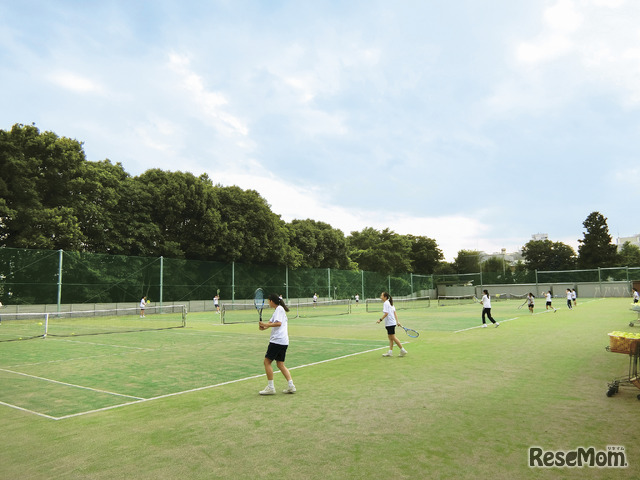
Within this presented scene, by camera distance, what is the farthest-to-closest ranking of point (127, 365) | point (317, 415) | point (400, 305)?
point (400, 305) < point (127, 365) < point (317, 415)

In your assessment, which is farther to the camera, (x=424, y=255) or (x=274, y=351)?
(x=424, y=255)

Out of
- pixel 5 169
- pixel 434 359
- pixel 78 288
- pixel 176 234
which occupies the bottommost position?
pixel 434 359

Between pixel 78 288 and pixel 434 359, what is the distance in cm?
2774

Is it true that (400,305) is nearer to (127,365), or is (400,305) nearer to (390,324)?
(390,324)

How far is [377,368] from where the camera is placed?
1041cm

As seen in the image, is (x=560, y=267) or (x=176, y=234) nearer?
(x=176, y=234)

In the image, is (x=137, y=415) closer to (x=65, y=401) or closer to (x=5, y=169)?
(x=65, y=401)

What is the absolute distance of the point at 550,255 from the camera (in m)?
96.9

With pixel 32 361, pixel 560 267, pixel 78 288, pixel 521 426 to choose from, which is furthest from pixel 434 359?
pixel 560 267

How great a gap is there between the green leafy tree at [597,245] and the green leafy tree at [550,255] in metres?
14.0

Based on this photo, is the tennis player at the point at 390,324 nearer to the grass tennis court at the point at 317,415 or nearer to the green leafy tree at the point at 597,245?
the grass tennis court at the point at 317,415

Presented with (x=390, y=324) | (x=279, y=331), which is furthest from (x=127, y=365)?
(x=390, y=324)

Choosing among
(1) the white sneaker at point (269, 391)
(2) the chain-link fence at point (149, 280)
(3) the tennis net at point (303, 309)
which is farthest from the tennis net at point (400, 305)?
(1) the white sneaker at point (269, 391)

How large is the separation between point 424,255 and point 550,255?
3252 centimetres
